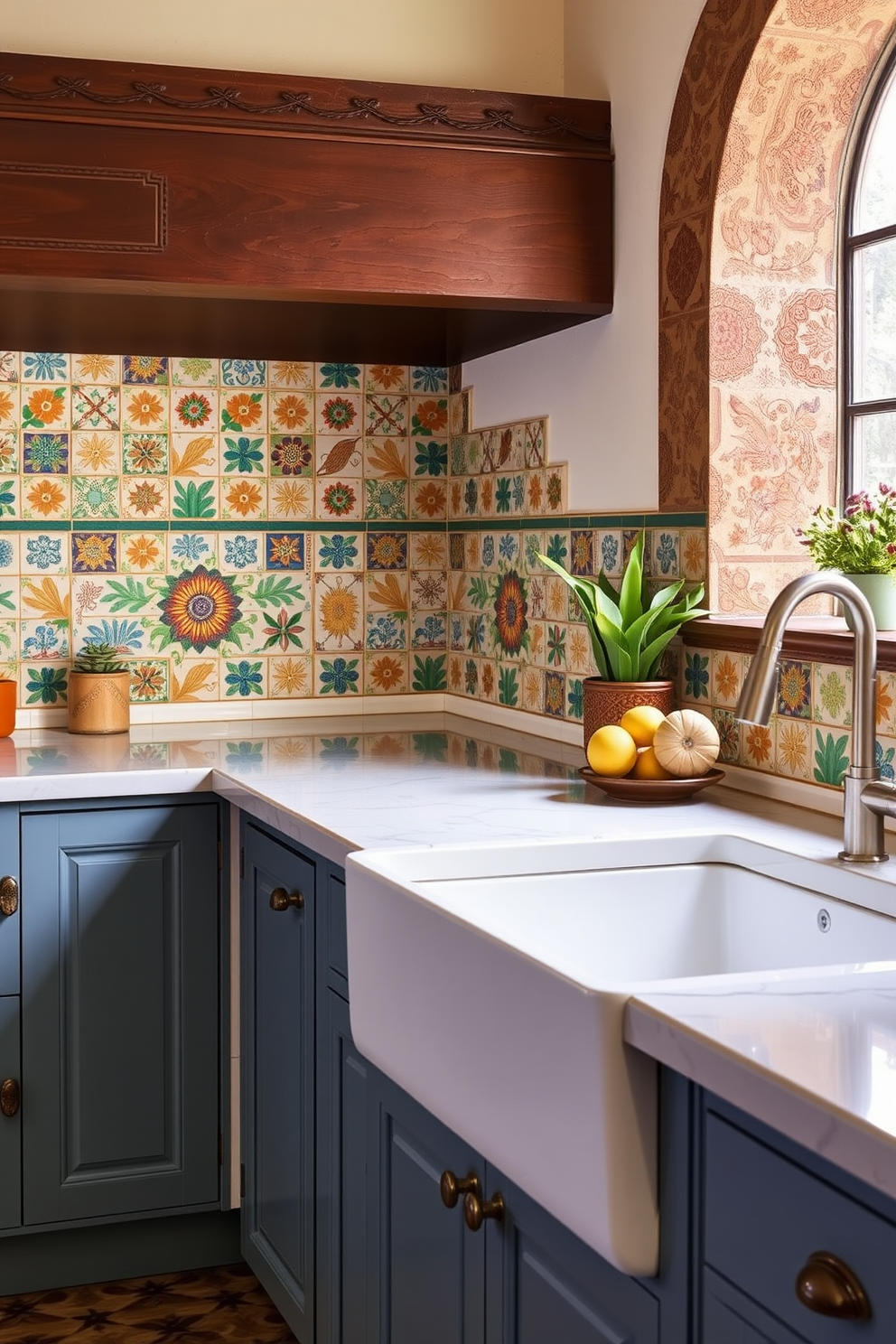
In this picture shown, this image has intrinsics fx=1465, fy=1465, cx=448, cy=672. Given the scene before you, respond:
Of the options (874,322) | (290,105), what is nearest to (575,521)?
(874,322)

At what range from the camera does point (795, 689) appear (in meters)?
2.11

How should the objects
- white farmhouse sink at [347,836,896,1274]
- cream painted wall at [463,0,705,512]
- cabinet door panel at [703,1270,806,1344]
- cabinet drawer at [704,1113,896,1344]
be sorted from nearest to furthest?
cabinet drawer at [704,1113,896,1344], cabinet door panel at [703,1270,806,1344], white farmhouse sink at [347,836,896,1274], cream painted wall at [463,0,705,512]

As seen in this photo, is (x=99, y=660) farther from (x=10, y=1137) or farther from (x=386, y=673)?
(x=10, y=1137)

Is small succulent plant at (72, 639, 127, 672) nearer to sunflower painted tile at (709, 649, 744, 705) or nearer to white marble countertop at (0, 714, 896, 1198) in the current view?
white marble countertop at (0, 714, 896, 1198)

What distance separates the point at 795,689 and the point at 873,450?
461 millimetres

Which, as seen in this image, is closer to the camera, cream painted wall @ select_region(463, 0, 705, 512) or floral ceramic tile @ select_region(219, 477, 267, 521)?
cream painted wall @ select_region(463, 0, 705, 512)

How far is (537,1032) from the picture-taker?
123 centimetres

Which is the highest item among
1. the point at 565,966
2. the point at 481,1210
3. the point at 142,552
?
the point at 142,552

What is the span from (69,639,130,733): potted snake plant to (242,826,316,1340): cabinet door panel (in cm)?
61

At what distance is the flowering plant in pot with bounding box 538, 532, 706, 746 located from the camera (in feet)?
7.57

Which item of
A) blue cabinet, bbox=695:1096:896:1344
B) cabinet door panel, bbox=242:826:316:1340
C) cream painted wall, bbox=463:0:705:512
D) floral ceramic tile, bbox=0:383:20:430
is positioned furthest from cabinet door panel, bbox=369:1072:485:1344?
floral ceramic tile, bbox=0:383:20:430

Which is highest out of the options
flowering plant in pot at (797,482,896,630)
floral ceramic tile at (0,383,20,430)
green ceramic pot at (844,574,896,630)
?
floral ceramic tile at (0,383,20,430)

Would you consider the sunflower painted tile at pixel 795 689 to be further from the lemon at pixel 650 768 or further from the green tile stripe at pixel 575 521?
the green tile stripe at pixel 575 521

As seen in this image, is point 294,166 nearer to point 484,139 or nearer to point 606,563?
point 484,139
